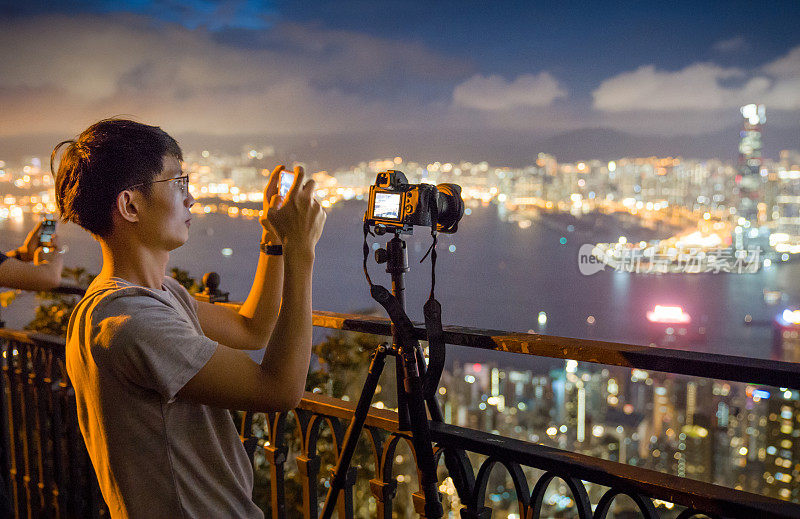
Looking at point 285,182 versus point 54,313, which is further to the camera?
point 54,313

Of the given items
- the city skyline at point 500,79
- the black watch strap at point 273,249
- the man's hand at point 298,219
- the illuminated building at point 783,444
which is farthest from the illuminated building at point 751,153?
the city skyline at point 500,79

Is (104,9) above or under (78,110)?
above

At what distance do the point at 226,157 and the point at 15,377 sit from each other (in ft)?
4.22

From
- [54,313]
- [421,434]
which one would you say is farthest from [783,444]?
[421,434]

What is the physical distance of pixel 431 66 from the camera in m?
45.8

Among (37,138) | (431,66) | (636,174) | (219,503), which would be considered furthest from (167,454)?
(431,66)

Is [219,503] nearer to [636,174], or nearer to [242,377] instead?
[242,377]

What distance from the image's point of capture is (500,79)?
1890 inches

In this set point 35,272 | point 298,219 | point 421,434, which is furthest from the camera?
point 35,272

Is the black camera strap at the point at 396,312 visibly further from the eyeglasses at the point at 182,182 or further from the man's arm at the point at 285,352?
the eyeglasses at the point at 182,182

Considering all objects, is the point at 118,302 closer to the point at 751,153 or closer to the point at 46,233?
the point at 46,233

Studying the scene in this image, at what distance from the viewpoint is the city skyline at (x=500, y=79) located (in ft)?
101

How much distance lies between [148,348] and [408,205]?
2.10ft

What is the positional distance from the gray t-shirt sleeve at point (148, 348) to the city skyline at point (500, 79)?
67.6 ft
